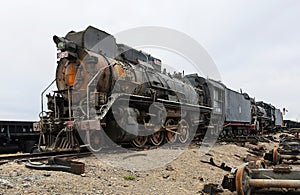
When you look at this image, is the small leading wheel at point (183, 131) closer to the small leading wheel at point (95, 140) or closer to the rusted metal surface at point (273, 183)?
the small leading wheel at point (95, 140)

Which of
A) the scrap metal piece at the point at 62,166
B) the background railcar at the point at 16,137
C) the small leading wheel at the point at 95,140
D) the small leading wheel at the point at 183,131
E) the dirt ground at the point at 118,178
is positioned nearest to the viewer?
the dirt ground at the point at 118,178

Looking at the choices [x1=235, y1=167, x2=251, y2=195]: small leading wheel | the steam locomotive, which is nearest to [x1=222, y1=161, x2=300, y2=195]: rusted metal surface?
[x1=235, y1=167, x2=251, y2=195]: small leading wheel

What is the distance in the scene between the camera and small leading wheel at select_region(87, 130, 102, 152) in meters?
8.45

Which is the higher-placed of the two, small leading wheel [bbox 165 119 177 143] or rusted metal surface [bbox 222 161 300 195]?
small leading wheel [bbox 165 119 177 143]

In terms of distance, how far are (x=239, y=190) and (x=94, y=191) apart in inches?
94.6

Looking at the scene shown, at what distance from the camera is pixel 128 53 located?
477 inches

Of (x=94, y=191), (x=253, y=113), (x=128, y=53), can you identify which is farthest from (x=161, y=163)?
(x=253, y=113)

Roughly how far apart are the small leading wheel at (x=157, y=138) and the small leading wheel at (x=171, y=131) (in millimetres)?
335

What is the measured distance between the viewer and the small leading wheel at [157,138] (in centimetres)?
1116

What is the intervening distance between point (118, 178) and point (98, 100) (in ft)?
11.2

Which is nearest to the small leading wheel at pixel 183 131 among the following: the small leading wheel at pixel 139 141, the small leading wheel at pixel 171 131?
the small leading wheel at pixel 171 131

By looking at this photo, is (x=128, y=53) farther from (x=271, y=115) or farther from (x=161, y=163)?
(x=271, y=115)

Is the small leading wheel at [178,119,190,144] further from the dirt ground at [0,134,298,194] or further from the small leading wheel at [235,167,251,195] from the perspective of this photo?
the small leading wheel at [235,167,251,195]

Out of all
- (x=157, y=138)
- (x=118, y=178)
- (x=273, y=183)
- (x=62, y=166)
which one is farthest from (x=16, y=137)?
(x=273, y=183)
